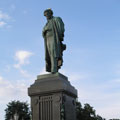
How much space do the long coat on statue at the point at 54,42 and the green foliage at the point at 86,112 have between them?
38.0m

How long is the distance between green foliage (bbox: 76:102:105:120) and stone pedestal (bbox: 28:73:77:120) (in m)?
38.6

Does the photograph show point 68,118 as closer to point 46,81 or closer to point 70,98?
point 70,98

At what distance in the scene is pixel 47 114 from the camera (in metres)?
14.1

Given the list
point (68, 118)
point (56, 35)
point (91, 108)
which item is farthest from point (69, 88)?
point (91, 108)

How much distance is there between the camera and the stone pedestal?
13934mm

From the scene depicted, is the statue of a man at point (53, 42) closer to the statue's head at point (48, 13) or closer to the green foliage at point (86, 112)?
the statue's head at point (48, 13)

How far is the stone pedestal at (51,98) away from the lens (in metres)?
13.9

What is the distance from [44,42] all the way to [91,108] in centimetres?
4260

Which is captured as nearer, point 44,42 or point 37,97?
point 37,97

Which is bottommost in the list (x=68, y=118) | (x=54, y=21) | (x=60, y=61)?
(x=68, y=118)

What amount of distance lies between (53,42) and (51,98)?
3223 mm

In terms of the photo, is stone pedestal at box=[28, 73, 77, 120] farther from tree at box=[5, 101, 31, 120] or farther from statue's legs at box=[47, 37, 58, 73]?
tree at box=[5, 101, 31, 120]

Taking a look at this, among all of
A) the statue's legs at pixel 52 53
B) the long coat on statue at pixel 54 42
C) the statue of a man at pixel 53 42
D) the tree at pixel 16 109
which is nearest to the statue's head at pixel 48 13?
A: the statue of a man at pixel 53 42

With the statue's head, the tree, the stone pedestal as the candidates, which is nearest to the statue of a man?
the statue's head
